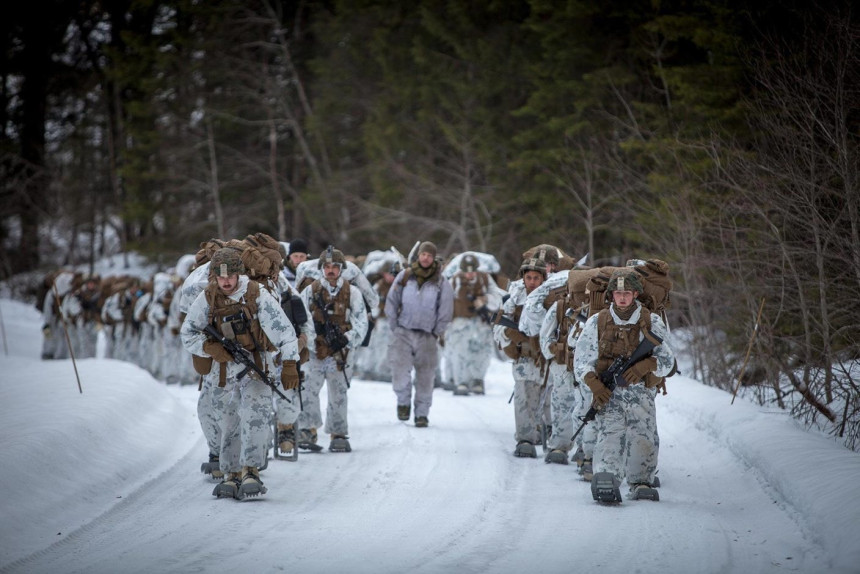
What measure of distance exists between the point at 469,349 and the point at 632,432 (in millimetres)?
8966

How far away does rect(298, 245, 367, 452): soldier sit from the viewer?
38.5 ft

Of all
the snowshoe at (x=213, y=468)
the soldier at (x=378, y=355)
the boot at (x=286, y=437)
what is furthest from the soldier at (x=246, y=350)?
the soldier at (x=378, y=355)

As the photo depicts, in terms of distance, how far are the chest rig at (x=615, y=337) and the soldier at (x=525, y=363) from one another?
2.49 m

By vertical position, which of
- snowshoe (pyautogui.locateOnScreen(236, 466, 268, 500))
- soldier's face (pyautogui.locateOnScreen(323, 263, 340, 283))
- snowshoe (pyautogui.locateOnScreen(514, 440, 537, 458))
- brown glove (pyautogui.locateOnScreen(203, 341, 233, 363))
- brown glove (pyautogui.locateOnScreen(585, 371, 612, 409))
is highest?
soldier's face (pyautogui.locateOnScreen(323, 263, 340, 283))

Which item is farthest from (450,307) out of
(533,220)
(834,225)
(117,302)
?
(533,220)

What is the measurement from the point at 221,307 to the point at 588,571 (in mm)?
4195

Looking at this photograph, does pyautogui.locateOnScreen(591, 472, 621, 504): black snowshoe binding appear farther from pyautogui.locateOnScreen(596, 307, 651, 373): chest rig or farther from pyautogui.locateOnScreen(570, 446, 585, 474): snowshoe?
pyautogui.locateOnScreen(570, 446, 585, 474): snowshoe

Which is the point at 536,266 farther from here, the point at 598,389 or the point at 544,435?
the point at 598,389

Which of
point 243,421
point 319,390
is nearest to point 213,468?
point 243,421

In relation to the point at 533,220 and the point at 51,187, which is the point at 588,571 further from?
the point at 51,187

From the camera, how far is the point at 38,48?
46.0m

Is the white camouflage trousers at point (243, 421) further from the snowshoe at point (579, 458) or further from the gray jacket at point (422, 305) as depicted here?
the gray jacket at point (422, 305)

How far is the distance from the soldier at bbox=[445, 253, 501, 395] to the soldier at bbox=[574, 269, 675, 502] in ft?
27.9

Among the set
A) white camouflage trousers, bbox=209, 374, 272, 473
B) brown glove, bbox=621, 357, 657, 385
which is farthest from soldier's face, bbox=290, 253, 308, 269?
brown glove, bbox=621, 357, 657, 385
